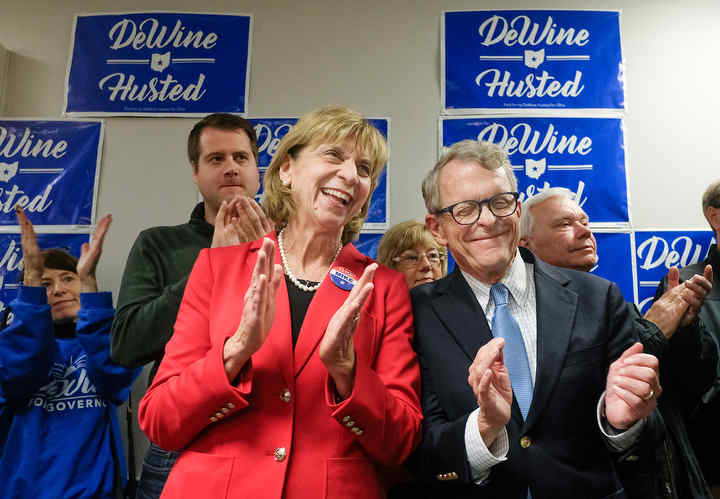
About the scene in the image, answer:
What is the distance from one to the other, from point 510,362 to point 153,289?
132 cm

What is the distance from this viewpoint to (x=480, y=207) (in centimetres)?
161

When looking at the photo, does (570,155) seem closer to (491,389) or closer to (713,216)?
(713,216)

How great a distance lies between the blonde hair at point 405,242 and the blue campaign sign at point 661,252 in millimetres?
1334

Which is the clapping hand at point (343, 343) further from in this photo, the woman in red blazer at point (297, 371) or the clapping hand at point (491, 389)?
the clapping hand at point (491, 389)

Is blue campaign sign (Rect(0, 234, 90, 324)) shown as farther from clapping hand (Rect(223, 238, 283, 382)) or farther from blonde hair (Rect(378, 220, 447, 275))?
clapping hand (Rect(223, 238, 283, 382))

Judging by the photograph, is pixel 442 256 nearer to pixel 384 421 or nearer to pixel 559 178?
pixel 559 178

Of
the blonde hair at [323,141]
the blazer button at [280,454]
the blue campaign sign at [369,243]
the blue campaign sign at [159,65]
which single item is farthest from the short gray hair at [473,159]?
the blue campaign sign at [159,65]

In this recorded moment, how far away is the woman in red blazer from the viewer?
1.25m

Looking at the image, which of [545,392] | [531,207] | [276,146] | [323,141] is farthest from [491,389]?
[276,146]

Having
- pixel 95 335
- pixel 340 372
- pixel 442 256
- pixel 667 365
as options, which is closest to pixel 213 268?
pixel 340 372

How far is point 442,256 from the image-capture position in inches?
114

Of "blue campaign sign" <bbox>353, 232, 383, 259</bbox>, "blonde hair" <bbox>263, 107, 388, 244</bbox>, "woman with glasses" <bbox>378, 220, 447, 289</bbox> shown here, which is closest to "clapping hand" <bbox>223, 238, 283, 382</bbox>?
"blonde hair" <bbox>263, 107, 388, 244</bbox>

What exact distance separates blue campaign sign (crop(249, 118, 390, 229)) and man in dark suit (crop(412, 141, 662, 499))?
62.3 inches

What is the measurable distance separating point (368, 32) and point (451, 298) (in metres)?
2.55
